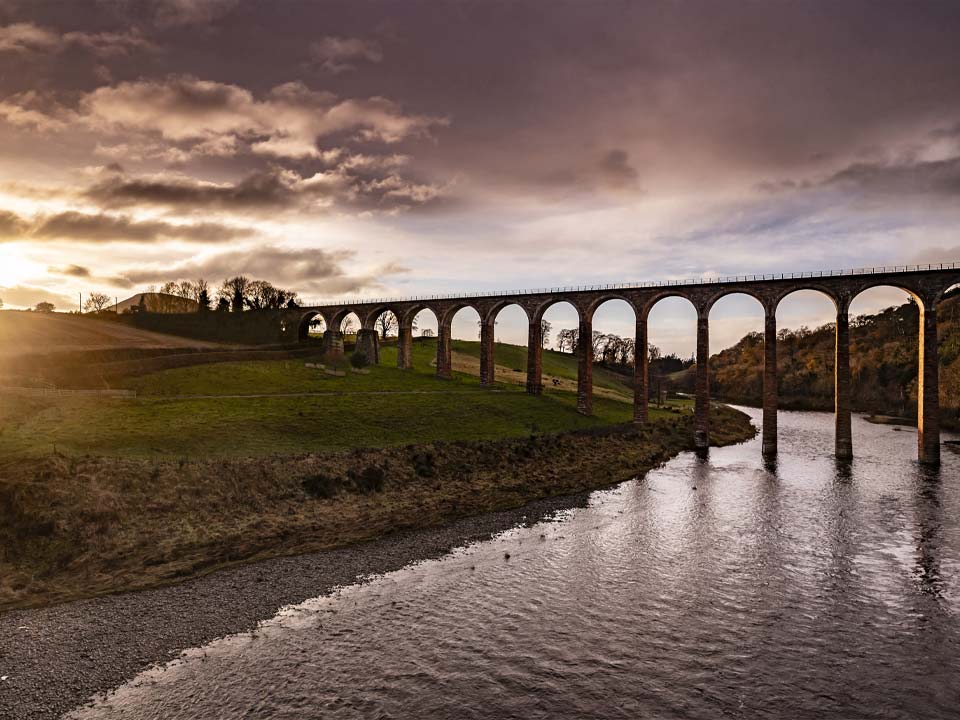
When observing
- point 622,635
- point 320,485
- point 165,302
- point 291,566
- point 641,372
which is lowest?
point 622,635

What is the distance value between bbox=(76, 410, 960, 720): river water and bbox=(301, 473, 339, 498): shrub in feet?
29.7

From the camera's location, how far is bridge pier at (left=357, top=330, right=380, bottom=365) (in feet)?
254

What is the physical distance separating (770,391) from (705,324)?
8.91 metres

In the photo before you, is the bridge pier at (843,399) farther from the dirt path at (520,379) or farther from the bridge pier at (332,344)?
the bridge pier at (332,344)

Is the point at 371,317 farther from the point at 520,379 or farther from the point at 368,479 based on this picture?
the point at 368,479

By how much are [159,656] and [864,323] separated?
163370mm

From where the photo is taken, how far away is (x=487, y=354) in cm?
6812

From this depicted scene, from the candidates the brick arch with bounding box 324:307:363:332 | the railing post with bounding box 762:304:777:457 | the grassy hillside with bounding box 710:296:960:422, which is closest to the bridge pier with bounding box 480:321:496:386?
the brick arch with bounding box 324:307:363:332

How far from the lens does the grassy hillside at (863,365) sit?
87.9 m

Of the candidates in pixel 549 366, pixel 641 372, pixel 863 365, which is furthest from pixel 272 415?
pixel 863 365

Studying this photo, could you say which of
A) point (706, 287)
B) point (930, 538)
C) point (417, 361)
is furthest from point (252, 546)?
point (417, 361)

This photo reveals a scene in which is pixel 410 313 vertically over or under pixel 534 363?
over

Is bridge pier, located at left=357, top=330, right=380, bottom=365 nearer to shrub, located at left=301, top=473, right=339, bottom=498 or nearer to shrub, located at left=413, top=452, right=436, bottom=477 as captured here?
shrub, located at left=413, top=452, right=436, bottom=477

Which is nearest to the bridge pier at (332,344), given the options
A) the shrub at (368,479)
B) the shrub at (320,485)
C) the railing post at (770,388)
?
the shrub at (368,479)
